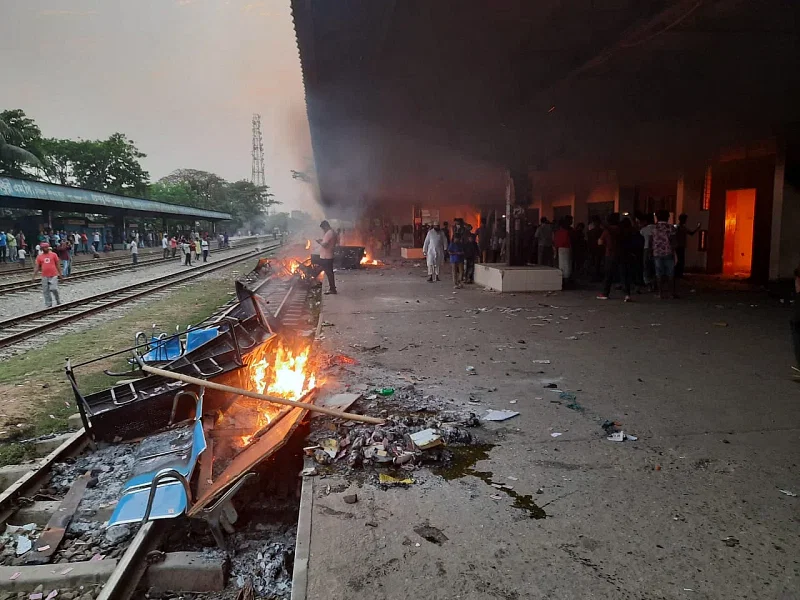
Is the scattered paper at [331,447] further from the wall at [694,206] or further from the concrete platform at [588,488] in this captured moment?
the wall at [694,206]

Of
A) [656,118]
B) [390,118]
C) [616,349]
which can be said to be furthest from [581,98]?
[616,349]

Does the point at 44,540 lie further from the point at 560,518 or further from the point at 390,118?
the point at 390,118

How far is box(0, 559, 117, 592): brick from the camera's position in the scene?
3557 millimetres

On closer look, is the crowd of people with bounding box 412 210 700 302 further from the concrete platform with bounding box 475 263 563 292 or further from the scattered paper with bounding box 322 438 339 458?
the scattered paper with bounding box 322 438 339 458

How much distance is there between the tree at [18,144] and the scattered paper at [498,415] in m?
39.1

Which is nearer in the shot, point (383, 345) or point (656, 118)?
point (383, 345)

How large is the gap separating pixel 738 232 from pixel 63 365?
711 inches

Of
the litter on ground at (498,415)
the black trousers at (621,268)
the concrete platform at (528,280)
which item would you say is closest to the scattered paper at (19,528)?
the litter on ground at (498,415)

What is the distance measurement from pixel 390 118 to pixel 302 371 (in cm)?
1081

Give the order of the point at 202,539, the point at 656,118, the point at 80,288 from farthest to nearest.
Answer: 1. the point at 80,288
2. the point at 656,118
3. the point at 202,539

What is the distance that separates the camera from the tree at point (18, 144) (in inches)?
1341

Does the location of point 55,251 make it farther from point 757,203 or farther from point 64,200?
point 757,203

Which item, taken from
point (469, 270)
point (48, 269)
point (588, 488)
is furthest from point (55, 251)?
point (588, 488)

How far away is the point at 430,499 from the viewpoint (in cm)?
351
